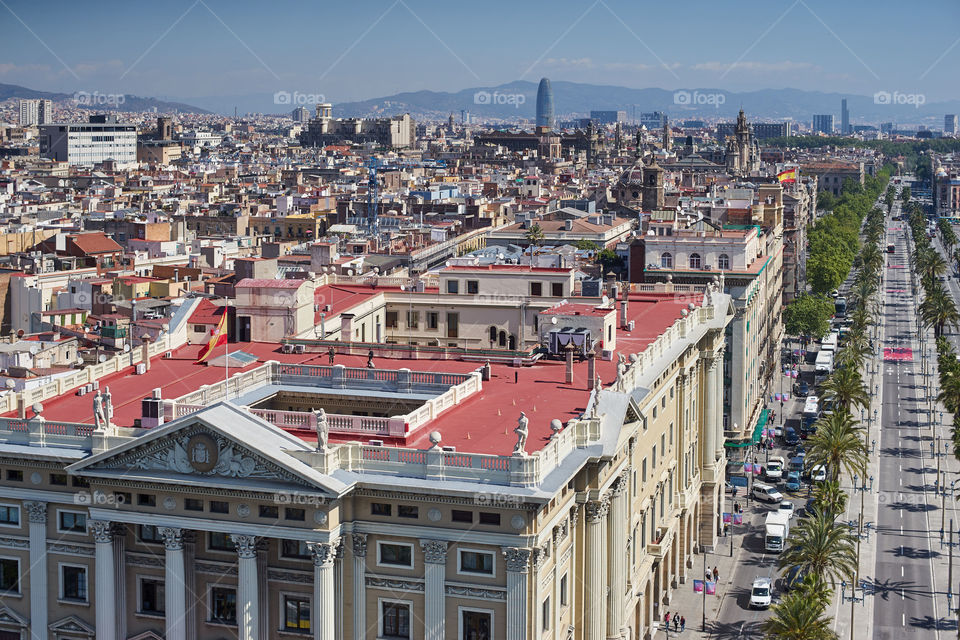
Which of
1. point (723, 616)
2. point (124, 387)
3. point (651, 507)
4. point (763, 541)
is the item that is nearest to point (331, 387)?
point (124, 387)

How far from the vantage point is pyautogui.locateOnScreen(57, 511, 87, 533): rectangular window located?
52.9 metres

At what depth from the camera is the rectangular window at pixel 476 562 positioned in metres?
48.0

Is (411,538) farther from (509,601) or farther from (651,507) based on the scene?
(651,507)

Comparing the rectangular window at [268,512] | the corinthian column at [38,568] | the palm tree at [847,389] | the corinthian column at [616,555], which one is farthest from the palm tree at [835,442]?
the corinthian column at [38,568]

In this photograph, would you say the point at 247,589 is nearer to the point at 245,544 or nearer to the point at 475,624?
the point at 245,544

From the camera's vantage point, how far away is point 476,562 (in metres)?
48.2

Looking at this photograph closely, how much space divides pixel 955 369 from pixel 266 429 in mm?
83970

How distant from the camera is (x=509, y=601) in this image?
47469mm

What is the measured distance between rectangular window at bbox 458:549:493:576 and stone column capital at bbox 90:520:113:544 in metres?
13.4

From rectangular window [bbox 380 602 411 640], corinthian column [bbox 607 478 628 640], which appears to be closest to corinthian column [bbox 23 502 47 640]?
rectangular window [bbox 380 602 411 640]

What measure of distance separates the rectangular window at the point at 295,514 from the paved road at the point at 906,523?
39.6 m

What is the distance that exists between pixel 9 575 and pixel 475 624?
1919 centimetres

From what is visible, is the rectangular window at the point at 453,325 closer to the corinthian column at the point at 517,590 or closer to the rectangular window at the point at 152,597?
the rectangular window at the point at 152,597

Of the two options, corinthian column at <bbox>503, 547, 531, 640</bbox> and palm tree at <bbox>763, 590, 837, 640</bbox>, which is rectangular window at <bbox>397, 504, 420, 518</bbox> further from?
palm tree at <bbox>763, 590, 837, 640</bbox>
